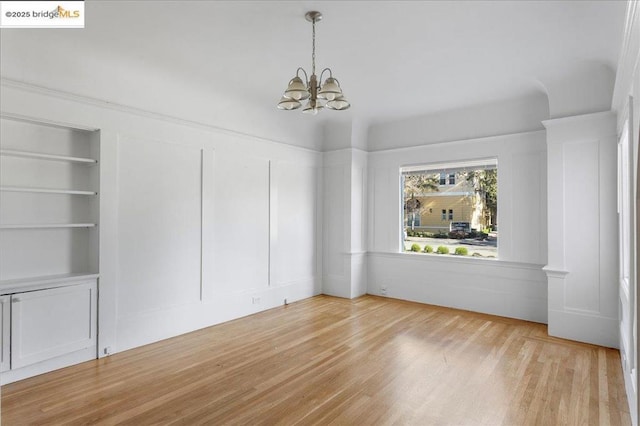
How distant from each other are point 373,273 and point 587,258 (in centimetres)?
322

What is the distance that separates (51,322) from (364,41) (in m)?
3.87

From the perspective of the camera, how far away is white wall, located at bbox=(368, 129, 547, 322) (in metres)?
4.98

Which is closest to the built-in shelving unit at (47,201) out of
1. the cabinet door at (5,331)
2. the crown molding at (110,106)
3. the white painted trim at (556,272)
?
the cabinet door at (5,331)

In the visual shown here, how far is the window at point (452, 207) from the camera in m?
5.53

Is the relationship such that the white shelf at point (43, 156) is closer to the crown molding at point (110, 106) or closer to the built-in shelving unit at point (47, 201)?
the built-in shelving unit at point (47, 201)

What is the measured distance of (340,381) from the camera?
3.21 m

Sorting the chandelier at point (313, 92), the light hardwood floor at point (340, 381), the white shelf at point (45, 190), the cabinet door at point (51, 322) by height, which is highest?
the chandelier at point (313, 92)

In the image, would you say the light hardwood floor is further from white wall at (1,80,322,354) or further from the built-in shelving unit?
the built-in shelving unit

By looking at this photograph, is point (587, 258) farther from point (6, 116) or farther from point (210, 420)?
point (6, 116)

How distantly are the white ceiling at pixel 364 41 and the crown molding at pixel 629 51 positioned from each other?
429mm

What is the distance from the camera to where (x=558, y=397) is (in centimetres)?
291

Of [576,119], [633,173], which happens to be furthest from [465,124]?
[633,173]

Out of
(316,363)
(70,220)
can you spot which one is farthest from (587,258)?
(70,220)

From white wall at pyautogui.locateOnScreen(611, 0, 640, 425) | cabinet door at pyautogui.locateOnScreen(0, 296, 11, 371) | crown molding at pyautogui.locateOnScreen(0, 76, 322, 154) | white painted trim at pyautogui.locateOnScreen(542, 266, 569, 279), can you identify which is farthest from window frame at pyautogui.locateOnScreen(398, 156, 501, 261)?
cabinet door at pyautogui.locateOnScreen(0, 296, 11, 371)
